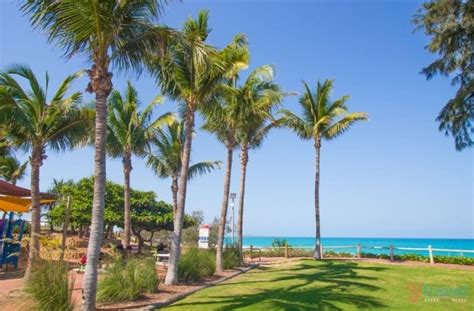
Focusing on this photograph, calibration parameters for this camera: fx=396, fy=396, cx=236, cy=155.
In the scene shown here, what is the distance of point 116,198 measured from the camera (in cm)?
3194

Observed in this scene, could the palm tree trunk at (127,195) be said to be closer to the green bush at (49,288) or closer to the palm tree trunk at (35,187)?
the palm tree trunk at (35,187)

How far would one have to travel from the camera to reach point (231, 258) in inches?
685

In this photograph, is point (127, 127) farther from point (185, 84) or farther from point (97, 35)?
point (97, 35)

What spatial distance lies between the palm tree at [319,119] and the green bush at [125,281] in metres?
16.9

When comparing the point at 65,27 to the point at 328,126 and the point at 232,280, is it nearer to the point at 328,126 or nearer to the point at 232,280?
the point at 232,280

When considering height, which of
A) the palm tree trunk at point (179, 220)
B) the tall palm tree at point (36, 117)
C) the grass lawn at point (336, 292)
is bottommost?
the grass lawn at point (336, 292)

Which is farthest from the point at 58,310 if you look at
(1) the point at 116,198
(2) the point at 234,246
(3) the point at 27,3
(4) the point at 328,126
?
(1) the point at 116,198

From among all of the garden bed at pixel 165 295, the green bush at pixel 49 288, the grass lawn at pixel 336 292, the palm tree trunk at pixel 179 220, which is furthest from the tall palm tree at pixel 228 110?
the green bush at pixel 49 288

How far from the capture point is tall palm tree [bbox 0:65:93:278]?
12356mm

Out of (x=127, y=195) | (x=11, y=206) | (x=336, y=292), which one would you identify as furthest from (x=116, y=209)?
(x=336, y=292)

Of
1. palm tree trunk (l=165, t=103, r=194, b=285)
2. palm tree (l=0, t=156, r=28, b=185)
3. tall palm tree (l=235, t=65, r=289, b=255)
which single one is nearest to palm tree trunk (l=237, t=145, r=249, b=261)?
tall palm tree (l=235, t=65, r=289, b=255)

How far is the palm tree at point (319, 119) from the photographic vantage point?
2533cm

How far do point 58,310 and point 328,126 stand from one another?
70.9 ft

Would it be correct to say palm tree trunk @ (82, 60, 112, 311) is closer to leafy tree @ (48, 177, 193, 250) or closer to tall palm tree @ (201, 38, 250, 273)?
tall palm tree @ (201, 38, 250, 273)
